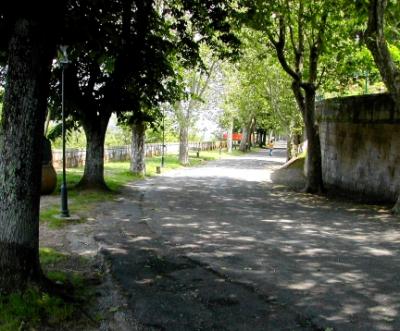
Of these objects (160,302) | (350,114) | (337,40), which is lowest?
(160,302)

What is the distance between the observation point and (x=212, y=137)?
77.2m

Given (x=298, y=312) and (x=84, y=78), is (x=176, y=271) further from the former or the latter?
(x=84, y=78)

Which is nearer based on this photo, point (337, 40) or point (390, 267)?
point (390, 267)

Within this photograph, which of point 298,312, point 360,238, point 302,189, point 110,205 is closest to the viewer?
point 298,312

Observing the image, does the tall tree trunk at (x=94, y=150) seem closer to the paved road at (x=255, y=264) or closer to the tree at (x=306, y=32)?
the paved road at (x=255, y=264)

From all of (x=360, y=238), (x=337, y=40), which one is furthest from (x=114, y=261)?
(x=337, y=40)

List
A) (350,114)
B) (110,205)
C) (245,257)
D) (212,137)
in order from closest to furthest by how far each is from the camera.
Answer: (245,257) < (110,205) < (350,114) < (212,137)

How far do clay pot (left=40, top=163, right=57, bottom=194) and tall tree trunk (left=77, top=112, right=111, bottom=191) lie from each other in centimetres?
163

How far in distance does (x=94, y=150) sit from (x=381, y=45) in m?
10.0

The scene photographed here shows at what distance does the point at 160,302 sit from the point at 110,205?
8.68m

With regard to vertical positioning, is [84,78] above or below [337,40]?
below

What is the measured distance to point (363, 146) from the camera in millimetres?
18016

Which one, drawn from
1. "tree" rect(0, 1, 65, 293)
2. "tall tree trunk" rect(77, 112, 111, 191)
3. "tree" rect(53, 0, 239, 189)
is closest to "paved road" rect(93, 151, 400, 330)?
"tree" rect(0, 1, 65, 293)

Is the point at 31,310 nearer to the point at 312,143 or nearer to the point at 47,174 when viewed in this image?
the point at 47,174
